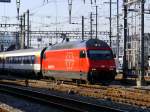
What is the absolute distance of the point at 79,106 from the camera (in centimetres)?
1775

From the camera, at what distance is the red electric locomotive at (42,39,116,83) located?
32.1 meters

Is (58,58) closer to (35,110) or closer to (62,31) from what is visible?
(35,110)

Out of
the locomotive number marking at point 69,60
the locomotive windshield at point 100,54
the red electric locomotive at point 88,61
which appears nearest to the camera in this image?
the red electric locomotive at point 88,61

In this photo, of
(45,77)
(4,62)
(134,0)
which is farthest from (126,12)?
(4,62)

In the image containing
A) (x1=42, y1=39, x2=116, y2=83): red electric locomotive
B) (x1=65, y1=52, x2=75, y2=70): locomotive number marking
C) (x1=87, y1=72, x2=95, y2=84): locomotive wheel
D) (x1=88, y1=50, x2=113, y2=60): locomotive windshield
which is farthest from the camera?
(x1=65, y1=52, x2=75, y2=70): locomotive number marking

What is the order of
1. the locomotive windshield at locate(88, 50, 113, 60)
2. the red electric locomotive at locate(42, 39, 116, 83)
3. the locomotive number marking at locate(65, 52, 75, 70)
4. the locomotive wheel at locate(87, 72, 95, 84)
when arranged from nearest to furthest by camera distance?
the locomotive wheel at locate(87, 72, 95, 84) < the red electric locomotive at locate(42, 39, 116, 83) < the locomotive windshield at locate(88, 50, 113, 60) < the locomotive number marking at locate(65, 52, 75, 70)

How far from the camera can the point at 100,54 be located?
1300 inches

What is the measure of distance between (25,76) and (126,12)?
17.3 meters

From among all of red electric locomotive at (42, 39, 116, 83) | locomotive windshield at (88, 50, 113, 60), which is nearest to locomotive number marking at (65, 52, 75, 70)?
red electric locomotive at (42, 39, 116, 83)

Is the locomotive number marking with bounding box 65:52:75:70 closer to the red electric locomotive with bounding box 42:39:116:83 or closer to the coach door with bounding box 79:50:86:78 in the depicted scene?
the red electric locomotive with bounding box 42:39:116:83

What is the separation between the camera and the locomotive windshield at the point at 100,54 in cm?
3244

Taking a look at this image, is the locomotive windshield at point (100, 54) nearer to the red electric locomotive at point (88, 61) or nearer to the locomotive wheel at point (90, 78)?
the red electric locomotive at point (88, 61)

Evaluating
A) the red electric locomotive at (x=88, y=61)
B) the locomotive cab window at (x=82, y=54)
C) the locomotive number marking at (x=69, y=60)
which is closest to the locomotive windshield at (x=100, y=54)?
the red electric locomotive at (x=88, y=61)

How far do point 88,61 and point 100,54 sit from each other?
4.71ft
